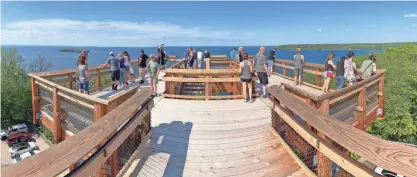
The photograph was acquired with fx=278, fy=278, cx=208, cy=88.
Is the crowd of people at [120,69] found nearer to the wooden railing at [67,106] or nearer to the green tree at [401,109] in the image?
the wooden railing at [67,106]

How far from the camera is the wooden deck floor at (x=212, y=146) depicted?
4043 mm

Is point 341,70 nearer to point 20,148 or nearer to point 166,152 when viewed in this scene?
point 166,152

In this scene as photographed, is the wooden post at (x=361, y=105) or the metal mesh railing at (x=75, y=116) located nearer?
the metal mesh railing at (x=75, y=116)

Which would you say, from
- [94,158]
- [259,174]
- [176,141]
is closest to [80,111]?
[176,141]

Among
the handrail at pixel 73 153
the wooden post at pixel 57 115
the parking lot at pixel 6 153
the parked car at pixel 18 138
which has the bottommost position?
the parking lot at pixel 6 153

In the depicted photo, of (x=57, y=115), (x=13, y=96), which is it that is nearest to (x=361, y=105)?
(x=57, y=115)

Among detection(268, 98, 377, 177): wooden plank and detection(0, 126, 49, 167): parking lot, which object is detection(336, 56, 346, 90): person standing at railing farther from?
detection(0, 126, 49, 167): parking lot

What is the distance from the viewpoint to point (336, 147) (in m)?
3.30

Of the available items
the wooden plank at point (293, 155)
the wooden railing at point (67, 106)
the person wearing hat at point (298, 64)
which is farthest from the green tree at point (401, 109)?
the wooden railing at point (67, 106)

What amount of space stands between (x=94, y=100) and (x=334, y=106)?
165 inches

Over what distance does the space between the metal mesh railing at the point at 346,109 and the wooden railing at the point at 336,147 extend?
105 cm

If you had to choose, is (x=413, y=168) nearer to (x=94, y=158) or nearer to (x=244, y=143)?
(x=94, y=158)

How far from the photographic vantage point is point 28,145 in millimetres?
29125

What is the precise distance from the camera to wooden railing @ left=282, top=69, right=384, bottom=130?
436 centimetres
